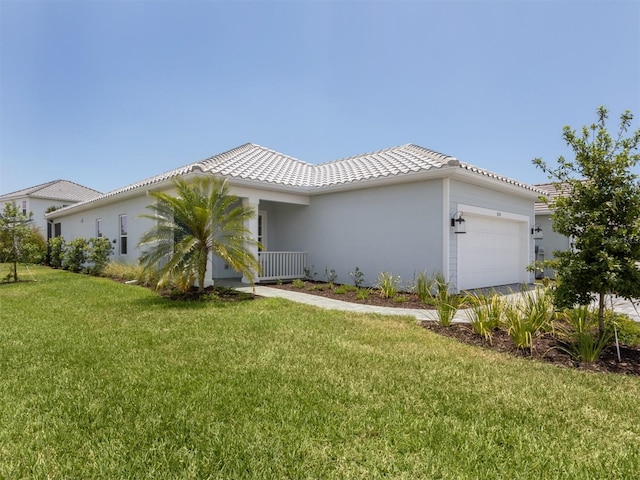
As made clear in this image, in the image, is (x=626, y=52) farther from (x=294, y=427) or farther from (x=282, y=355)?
(x=294, y=427)

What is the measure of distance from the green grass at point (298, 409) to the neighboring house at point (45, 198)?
105 ft

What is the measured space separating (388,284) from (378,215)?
2.61m

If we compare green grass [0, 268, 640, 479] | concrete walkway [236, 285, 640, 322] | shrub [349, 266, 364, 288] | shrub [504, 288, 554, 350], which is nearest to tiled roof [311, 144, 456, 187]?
shrub [349, 266, 364, 288]

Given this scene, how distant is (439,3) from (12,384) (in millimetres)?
11684

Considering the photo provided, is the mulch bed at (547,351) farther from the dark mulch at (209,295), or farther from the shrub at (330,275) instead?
the shrub at (330,275)

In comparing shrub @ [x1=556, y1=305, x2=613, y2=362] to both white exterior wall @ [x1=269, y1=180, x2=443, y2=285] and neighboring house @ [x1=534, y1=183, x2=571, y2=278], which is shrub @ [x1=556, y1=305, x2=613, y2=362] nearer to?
white exterior wall @ [x1=269, y1=180, x2=443, y2=285]

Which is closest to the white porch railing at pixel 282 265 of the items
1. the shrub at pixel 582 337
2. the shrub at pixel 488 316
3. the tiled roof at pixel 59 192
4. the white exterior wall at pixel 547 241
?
the shrub at pixel 488 316

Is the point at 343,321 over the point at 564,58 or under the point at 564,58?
under

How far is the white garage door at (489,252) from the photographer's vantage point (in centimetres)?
1124

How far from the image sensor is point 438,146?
47.1ft

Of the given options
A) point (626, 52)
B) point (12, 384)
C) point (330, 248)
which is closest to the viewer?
point (12, 384)

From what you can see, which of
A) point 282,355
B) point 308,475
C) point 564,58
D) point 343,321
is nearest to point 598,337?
point 343,321

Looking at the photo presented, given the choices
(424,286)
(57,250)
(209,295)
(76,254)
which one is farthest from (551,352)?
(57,250)

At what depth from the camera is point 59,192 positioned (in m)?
33.3
